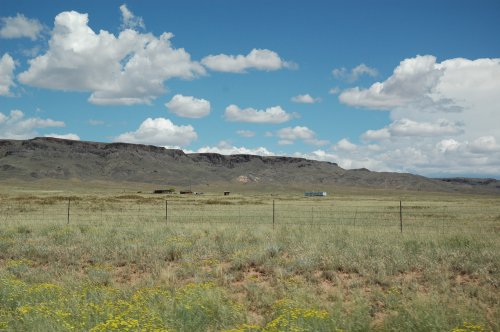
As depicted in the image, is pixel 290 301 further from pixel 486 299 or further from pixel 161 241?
pixel 161 241

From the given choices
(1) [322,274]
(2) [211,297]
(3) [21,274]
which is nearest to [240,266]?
(1) [322,274]

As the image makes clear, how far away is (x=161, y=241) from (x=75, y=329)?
326 inches

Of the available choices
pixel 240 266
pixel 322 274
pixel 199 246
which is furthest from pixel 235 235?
pixel 322 274

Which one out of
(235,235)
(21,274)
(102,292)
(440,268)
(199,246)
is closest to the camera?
(102,292)

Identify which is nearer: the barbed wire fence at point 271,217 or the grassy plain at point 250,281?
the grassy plain at point 250,281

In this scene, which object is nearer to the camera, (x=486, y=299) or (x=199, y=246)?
(x=486, y=299)

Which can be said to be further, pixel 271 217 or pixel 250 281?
pixel 271 217

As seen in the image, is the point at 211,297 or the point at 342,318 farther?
the point at 211,297

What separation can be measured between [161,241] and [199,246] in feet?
5.50

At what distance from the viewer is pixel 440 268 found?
12.0m

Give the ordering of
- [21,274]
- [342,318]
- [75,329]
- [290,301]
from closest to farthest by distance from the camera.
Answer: [75,329], [342,318], [290,301], [21,274]

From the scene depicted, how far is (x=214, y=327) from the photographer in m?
8.92

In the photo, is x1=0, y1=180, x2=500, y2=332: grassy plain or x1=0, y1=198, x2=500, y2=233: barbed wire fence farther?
x1=0, y1=198, x2=500, y2=233: barbed wire fence

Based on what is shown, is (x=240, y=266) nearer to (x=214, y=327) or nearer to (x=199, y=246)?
(x=199, y=246)
